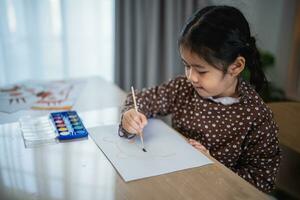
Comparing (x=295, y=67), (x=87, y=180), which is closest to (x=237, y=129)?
(x=87, y=180)

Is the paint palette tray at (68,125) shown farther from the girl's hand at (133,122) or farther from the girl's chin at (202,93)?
the girl's chin at (202,93)

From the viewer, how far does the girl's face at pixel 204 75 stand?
851mm

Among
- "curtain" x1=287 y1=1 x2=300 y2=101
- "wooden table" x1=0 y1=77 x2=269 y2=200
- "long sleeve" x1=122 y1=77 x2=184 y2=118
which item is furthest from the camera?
"curtain" x1=287 y1=1 x2=300 y2=101

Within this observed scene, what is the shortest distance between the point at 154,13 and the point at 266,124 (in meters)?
1.32

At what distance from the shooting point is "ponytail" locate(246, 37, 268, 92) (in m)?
0.90

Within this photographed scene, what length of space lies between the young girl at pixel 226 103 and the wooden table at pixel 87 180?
16 cm

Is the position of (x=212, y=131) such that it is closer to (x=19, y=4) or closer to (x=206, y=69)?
(x=206, y=69)

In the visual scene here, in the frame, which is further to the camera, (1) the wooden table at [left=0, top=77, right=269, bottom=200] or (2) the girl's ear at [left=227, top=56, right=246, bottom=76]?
(2) the girl's ear at [left=227, top=56, right=246, bottom=76]

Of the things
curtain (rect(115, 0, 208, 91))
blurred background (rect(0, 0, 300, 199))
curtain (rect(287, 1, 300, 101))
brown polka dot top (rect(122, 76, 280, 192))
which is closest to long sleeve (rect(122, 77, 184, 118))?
brown polka dot top (rect(122, 76, 280, 192))

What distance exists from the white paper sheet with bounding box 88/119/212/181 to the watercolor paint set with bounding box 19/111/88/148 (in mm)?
48

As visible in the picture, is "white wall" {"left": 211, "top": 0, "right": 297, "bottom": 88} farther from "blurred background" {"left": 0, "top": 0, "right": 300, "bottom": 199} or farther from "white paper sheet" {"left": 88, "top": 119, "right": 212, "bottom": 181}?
"white paper sheet" {"left": 88, "top": 119, "right": 212, "bottom": 181}

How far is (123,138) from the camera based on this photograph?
0.87 meters

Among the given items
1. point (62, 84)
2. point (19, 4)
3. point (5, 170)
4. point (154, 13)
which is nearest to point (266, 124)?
point (5, 170)

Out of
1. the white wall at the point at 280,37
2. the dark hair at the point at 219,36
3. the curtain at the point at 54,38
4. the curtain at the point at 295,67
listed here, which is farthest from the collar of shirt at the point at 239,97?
the curtain at the point at 54,38
